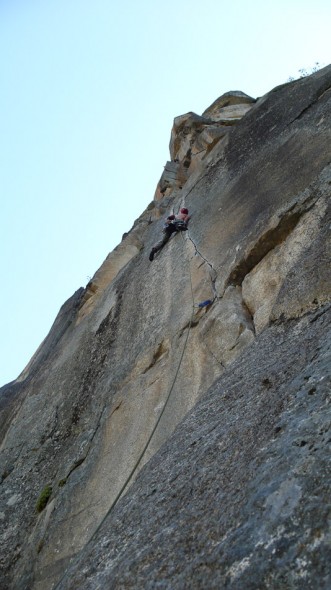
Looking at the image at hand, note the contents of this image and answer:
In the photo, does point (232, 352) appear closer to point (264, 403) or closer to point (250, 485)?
point (264, 403)

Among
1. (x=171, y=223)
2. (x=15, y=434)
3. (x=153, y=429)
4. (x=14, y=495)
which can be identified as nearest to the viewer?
(x=153, y=429)

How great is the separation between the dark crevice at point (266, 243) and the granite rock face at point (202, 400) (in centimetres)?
2

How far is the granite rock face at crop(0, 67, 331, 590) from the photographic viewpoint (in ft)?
8.71

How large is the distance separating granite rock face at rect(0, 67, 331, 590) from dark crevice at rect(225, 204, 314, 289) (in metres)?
0.02

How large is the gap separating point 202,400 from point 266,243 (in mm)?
2611

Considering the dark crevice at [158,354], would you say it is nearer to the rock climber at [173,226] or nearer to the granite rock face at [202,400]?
the granite rock face at [202,400]

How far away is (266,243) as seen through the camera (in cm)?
655

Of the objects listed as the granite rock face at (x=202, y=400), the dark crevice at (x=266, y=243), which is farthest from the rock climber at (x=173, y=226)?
the dark crevice at (x=266, y=243)

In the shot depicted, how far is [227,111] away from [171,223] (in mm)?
8753

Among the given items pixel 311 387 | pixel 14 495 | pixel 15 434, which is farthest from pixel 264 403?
pixel 15 434

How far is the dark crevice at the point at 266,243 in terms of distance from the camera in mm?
6316

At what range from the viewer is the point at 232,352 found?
5961 millimetres

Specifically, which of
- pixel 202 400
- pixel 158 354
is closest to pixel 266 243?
pixel 158 354

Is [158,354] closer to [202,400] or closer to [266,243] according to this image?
[266,243]
